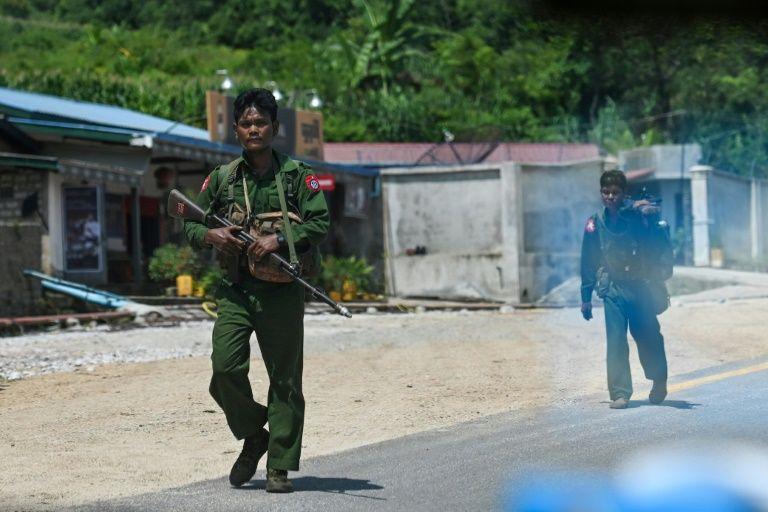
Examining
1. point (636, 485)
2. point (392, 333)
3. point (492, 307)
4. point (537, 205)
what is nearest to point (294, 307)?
point (636, 485)

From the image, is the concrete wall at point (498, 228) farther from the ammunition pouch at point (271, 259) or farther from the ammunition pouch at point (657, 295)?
the ammunition pouch at point (271, 259)

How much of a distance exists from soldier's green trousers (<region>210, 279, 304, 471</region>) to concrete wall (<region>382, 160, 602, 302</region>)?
20.9 meters

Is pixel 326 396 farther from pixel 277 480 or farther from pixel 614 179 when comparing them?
pixel 277 480

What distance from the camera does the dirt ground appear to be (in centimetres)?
672

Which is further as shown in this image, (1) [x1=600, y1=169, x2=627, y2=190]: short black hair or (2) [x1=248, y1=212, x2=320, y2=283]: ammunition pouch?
(1) [x1=600, y1=169, x2=627, y2=190]: short black hair

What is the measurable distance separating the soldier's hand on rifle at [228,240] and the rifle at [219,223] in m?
0.03

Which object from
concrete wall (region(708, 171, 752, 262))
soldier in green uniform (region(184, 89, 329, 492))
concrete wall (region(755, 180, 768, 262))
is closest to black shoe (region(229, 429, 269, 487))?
soldier in green uniform (region(184, 89, 329, 492))

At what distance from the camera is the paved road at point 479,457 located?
539cm

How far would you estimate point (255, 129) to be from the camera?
5.47 metres

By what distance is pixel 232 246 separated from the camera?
545 cm

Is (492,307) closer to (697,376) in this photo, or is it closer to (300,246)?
(697,376)

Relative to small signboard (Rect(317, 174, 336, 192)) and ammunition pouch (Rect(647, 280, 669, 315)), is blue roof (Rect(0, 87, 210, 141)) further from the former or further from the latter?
ammunition pouch (Rect(647, 280, 669, 315))

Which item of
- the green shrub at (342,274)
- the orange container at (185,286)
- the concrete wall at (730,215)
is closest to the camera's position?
the orange container at (185,286)

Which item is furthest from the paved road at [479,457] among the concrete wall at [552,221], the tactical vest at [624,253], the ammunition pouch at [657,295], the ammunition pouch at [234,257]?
the concrete wall at [552,221]
